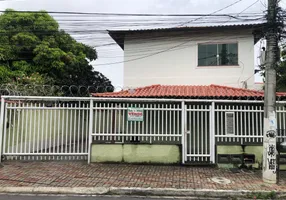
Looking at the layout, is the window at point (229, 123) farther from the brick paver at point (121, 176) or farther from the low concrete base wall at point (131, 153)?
the low concrete base wall at point (131, 153)

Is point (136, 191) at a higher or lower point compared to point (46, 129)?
lower

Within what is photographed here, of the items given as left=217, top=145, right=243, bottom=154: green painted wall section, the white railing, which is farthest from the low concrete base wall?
left=217, top=145, right=243, bottom=154: green painted wall section

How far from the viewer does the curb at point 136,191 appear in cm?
590

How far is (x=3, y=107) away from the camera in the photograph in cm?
843

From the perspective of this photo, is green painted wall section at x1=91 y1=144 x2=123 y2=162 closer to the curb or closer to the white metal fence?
the white metal fence

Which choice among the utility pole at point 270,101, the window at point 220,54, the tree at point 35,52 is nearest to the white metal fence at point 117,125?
the utility pole at point 270,101

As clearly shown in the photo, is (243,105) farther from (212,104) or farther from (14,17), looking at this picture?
(14,17)

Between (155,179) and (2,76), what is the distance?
502 inches

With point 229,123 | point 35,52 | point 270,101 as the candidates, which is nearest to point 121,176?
point 229,123

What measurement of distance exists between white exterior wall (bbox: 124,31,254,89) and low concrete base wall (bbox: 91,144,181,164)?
5.70m

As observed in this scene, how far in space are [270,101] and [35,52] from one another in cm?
1495

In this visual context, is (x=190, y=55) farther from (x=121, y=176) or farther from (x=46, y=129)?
(x=121, y=176)

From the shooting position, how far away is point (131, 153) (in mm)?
8484

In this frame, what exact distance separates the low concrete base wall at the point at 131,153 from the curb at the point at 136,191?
239 cm
